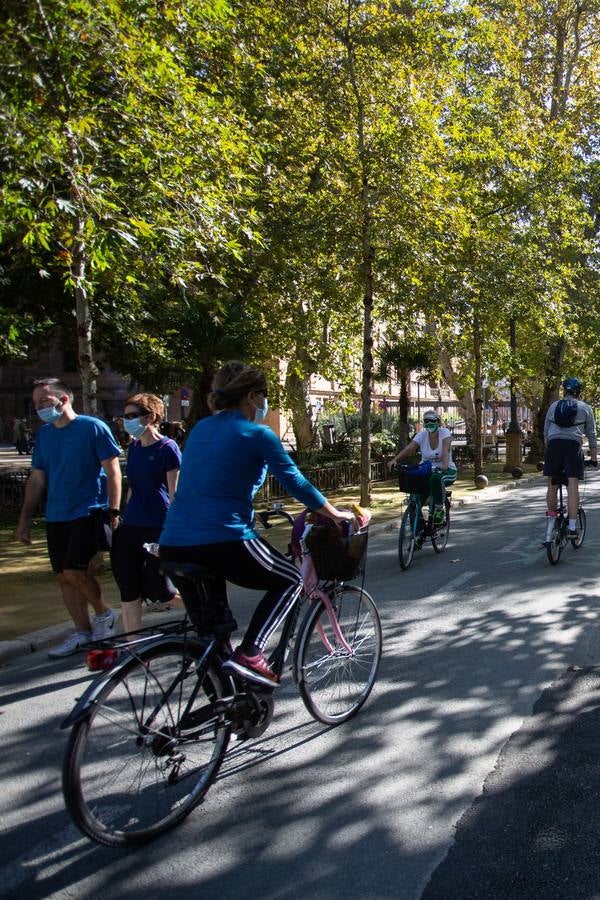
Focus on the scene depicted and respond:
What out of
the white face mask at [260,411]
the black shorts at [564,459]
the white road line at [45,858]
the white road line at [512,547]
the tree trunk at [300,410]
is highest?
the tree trunk at [300,410]

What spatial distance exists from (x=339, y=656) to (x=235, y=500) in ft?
4.62

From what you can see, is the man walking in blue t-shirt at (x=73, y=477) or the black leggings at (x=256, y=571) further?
the man walking in blue t-shirt at (x=73, y=477)

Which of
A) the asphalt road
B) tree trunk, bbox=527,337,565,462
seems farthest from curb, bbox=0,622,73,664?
tree trunk, bbox=527,337,565,462

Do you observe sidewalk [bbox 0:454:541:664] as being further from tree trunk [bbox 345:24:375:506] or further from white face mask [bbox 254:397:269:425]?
white face mask [bbox 254:397:269:425]

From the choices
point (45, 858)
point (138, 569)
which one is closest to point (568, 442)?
point (138, 569)

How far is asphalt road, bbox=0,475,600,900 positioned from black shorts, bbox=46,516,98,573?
29.9 inches

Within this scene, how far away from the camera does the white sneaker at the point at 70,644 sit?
633 cm

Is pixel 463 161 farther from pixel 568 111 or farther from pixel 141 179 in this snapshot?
A: pixel 568 111

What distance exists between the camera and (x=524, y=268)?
19.2 metres

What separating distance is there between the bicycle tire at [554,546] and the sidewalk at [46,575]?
2.39 metres

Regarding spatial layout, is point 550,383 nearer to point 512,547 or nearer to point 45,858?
point 512,547

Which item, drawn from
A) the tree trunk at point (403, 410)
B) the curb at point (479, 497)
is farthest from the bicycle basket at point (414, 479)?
the tree trunk at point (403, 410)

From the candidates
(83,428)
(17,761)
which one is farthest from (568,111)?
(17,761)

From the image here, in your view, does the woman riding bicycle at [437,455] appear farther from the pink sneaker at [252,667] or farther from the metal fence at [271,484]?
the pink sneaker at [252,667]
